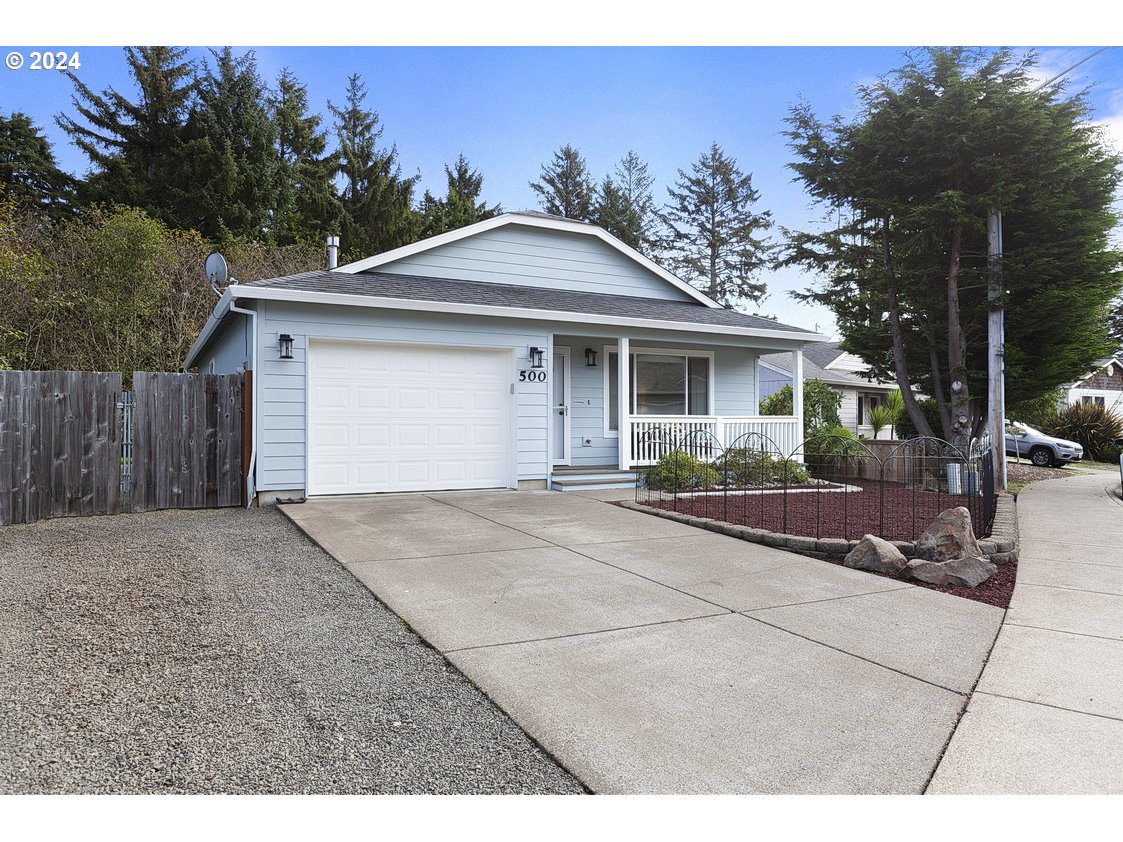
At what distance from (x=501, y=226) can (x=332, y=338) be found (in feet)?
14.0

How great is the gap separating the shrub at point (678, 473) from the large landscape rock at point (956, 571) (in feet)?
15.4

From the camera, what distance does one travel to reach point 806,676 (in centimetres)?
313

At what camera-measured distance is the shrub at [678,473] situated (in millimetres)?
9938

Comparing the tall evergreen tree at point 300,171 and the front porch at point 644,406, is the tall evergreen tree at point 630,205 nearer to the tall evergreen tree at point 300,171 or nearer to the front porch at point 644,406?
the tall evergreen tree at point 300,171

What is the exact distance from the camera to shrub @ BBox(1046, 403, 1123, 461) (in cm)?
2044

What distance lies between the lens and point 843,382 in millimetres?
23328

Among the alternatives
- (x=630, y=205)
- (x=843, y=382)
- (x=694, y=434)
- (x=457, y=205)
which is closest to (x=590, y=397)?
(x=694, y=434)

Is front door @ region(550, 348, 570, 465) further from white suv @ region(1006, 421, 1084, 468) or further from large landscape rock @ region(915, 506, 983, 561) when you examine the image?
white suv @ region(1006, 421, 1084, 468)

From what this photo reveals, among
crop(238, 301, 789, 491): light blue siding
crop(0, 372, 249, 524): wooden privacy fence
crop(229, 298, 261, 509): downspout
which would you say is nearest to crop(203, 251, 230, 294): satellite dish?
crop(238, 301, 789, 491): light blue siding

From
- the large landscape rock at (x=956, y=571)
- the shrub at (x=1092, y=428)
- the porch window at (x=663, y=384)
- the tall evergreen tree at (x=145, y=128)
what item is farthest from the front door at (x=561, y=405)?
the shrub at (x=1092, y=428)

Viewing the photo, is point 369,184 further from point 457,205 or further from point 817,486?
point 817,486

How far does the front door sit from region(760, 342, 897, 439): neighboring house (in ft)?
46.0

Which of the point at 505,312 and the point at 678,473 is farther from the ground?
the point at 505,312
